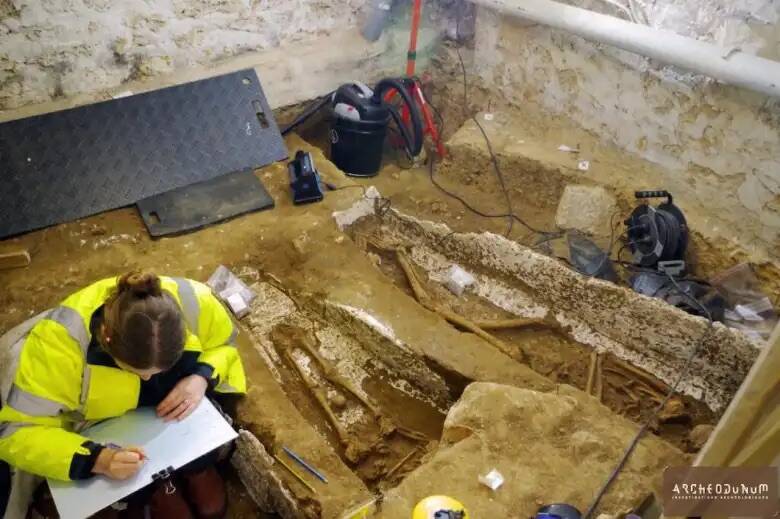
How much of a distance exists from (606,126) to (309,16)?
272 centimetres

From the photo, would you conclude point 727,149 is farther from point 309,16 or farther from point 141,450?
point 141,450

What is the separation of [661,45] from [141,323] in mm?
3704

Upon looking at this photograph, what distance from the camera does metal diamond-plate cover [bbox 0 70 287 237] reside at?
13.7 feet

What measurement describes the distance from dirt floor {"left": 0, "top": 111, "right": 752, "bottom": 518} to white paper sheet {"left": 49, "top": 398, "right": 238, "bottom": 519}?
12.5 inches

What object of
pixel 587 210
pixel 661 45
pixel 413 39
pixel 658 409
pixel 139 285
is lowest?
pixel 658 409

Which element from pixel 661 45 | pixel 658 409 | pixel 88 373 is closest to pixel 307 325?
pixel 88 373

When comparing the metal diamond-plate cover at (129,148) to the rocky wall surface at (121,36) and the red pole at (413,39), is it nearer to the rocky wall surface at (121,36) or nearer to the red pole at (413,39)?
the rocky wall surface at (121,36)

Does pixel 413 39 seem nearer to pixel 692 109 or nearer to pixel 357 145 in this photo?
pixel 357 145

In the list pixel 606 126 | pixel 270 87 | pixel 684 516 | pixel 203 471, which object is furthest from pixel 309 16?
pixel 684 516

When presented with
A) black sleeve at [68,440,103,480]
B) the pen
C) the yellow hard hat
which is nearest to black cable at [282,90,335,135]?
the pen

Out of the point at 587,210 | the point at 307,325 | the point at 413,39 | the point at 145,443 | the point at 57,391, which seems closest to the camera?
the point at 57,391

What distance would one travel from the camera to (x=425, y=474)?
2666 mm

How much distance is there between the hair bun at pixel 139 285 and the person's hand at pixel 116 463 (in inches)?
26.7

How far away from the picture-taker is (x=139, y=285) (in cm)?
228
